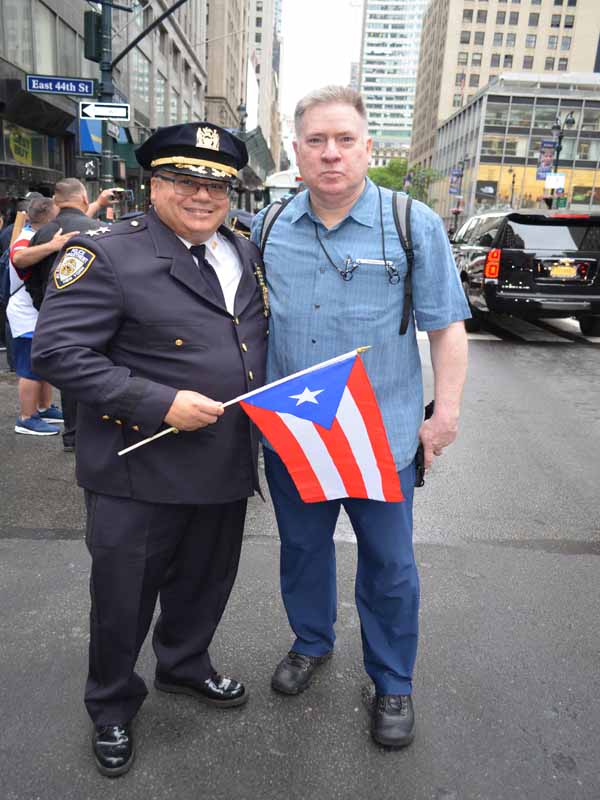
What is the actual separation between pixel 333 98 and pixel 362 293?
25.3 inches

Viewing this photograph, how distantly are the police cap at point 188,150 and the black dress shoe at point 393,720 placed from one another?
1.90 metres

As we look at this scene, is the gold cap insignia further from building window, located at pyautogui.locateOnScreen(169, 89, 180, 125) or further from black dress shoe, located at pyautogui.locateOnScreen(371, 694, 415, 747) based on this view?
building window, located at pyautogui.locateOnScreen(169, 89, 180, 125)

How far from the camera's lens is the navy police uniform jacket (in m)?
1.92

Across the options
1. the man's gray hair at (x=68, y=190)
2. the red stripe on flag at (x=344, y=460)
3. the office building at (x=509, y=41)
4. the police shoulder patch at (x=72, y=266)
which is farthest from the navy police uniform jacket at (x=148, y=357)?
the office building at (x=509, y=41)

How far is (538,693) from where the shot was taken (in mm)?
2541

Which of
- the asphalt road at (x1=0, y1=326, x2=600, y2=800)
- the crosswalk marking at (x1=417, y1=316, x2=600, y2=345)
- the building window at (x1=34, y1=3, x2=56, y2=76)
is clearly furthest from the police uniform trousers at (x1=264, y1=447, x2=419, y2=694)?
the building window at (x1=34, y1=3, x2=56, y2=76)

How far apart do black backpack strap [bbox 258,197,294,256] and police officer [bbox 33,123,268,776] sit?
8cm

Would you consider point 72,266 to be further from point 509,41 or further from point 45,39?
point 509,41

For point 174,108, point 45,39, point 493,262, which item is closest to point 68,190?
point 493,262

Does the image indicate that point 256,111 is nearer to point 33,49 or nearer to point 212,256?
point 33,49

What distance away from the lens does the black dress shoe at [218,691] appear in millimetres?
2447

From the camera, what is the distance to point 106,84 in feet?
39.1

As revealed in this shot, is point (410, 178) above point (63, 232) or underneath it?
above

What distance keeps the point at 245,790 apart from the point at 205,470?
40.0 inches
